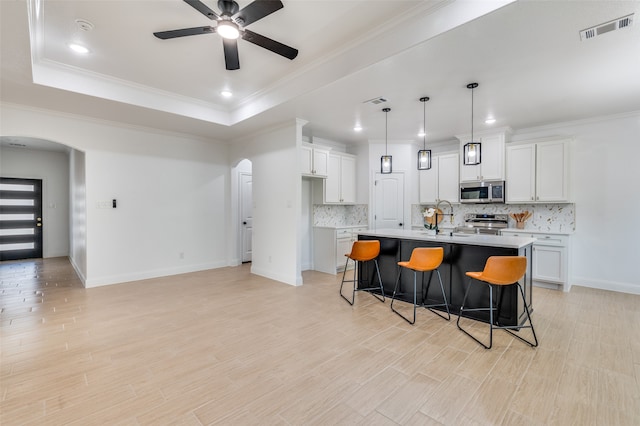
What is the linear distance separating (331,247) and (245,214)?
2417 millimetres

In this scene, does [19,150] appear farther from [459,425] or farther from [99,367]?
[459,425]

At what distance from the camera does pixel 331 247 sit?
589 cm

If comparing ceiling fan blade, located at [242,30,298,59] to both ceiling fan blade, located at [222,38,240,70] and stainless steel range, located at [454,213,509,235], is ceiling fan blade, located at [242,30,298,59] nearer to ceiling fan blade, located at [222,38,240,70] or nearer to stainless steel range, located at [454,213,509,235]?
ceiling fan blade, located at [222,38,240,70]

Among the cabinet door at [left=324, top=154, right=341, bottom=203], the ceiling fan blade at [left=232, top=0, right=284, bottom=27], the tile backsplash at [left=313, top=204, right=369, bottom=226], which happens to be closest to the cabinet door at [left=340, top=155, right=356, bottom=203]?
the cabinet door at [left=324, top=154, right=341, bottom=203]

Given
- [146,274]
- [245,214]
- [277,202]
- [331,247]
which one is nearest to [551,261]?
[331,247]

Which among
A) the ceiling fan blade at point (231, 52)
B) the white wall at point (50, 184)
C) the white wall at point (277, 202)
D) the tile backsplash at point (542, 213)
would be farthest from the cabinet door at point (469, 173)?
the white wall at point (50, 184)

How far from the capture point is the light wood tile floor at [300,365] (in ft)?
6.30

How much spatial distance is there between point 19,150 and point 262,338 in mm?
8543

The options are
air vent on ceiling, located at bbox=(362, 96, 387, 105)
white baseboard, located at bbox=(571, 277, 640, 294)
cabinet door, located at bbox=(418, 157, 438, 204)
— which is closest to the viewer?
air vent on ceiling, located at bbox=(362, 96, 387, 105)

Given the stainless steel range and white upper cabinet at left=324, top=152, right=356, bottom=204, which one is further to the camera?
white upper cabinet at left=324, top=152, right=356, bottom=204

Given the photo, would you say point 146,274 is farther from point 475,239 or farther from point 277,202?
point 475,239

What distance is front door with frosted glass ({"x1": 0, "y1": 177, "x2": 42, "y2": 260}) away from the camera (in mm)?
7148

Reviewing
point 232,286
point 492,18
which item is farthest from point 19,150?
point 492,18

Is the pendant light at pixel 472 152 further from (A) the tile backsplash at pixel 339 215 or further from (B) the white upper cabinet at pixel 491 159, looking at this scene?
(A) the tile backsplash at pixel 339 215
